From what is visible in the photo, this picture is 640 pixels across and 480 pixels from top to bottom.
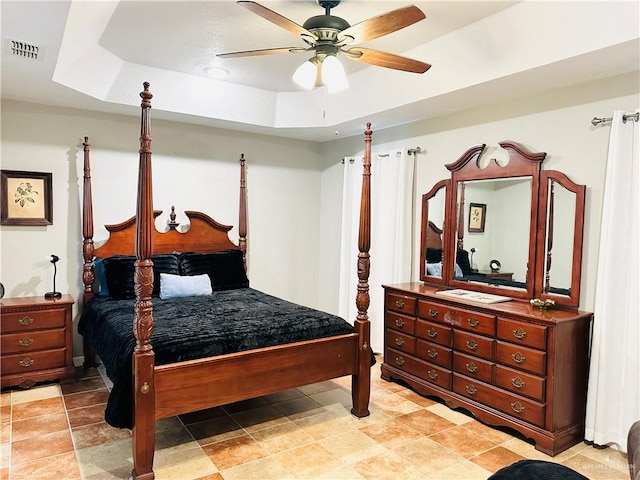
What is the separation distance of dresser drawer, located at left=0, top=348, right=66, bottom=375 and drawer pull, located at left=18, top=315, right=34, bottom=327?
248 millimetres

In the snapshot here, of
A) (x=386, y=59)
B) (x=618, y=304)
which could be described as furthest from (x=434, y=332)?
(x=386, y=59)

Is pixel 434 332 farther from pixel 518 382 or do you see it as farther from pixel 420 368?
pixel 518 382

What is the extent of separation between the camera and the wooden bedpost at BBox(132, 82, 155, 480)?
8.03ft

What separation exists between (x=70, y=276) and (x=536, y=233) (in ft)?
13.3

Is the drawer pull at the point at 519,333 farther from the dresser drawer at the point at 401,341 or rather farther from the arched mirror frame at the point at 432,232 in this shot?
the arched mirror frame at the point at 432,232


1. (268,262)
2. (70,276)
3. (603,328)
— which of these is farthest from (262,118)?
(603,328)

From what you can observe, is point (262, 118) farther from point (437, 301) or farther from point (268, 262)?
point (437, 301)

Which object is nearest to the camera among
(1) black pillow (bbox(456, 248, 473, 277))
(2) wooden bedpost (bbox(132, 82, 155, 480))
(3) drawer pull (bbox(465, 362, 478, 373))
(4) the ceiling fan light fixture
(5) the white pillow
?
(2) wooden bedpost (bbox(132, 82, 155, 480))

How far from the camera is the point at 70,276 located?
4.23 metres

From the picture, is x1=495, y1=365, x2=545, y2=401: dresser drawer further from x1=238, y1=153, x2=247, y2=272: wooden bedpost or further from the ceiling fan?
x1=238, y1=153, x2=247, y2=272: wooden bedpost

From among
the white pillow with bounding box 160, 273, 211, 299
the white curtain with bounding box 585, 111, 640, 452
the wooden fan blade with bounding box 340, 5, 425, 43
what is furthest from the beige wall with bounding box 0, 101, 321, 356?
the white curtain with bounding box 585, 111, 640, 452

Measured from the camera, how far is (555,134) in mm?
3289

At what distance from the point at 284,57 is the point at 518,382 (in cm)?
301

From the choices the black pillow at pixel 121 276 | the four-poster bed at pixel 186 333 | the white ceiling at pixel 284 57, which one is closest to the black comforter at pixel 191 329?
the four-poster bed at pixel 186 333
